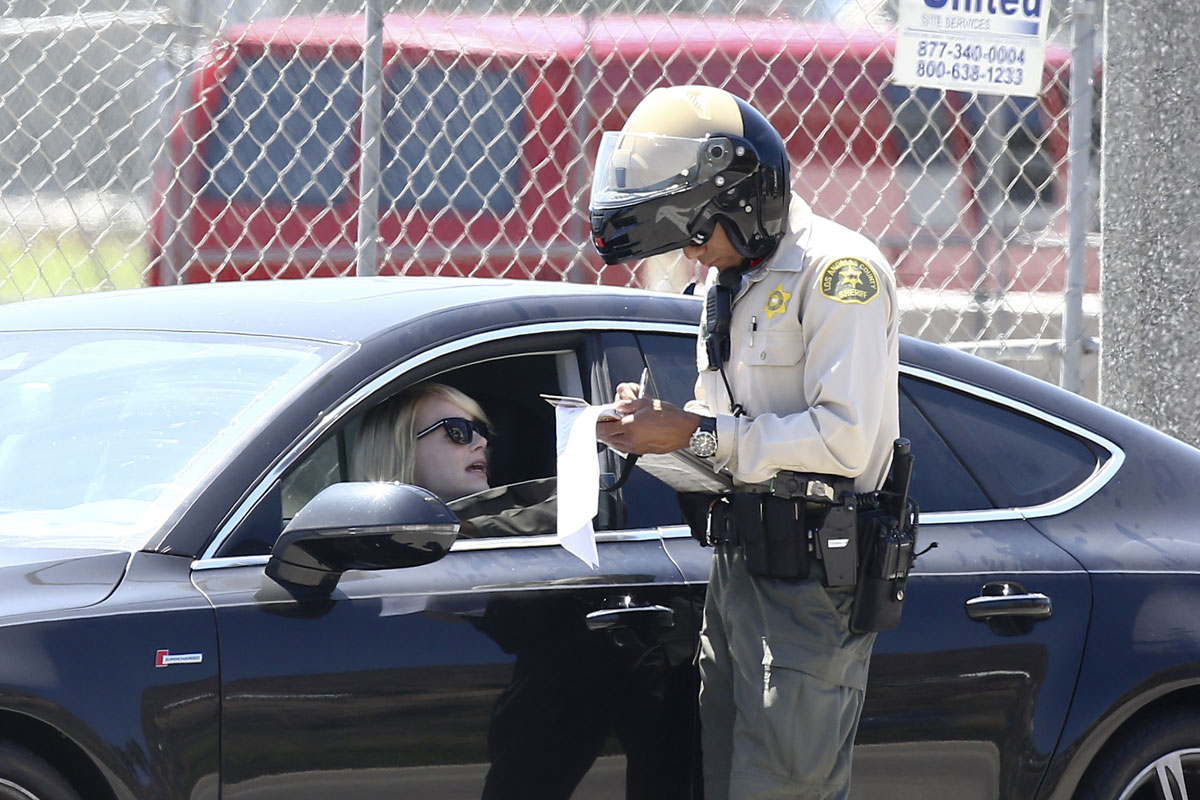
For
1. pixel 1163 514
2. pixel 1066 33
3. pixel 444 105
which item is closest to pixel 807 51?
pixel 444 105

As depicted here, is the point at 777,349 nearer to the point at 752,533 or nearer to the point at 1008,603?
the point at 752,533

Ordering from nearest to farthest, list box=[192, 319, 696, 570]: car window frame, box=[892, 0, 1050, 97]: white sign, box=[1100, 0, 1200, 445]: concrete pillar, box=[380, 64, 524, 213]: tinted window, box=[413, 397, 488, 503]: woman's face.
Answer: box=[192, 319, 696, 570]: car window frame < box=[413, 397, 488, 503]: woman's face < box=[1100, 0, 1200, 445]: concrete pillar < box=[892, 0, 1050, 97]: white sign < box=[380, 64, 524, 213]: tinted window

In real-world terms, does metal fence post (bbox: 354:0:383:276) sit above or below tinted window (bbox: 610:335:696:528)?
above

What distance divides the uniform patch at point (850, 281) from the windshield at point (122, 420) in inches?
34.5

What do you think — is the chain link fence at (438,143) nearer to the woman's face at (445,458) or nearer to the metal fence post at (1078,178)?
the metal fence post at (1078,178)

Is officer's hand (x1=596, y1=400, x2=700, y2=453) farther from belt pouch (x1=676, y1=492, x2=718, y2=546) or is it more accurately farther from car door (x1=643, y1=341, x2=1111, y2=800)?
car door (x1=643, y1=341, x2=1111, y2=800)

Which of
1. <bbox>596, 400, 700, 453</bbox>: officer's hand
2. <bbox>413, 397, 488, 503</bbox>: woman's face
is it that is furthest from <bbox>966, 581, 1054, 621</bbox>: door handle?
<bbox>413, 397, 488, 503</bbox>: woman's face

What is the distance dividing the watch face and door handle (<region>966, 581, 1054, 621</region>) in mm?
723

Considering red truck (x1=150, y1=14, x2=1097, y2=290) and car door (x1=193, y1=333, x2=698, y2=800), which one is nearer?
car door (x1=193, y1=333, x2=698, y2=800)

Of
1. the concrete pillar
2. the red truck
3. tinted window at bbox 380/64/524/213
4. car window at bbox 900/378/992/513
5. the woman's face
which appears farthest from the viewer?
tinted window at bbox 380/64/524/213

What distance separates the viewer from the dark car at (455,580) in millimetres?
2521

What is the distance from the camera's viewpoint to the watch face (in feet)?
9.02

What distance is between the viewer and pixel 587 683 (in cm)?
285

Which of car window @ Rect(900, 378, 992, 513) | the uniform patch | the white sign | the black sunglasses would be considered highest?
the white sign
